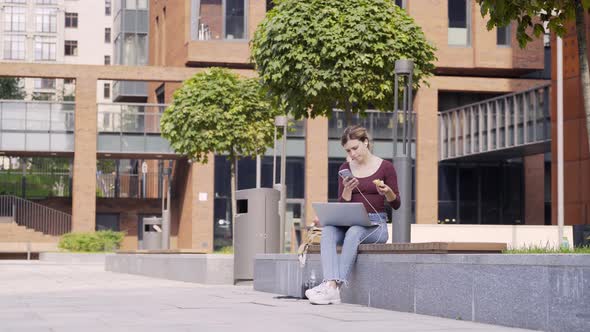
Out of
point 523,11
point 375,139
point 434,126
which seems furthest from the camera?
point 434,126

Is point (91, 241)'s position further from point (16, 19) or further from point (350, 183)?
point (16, 19)

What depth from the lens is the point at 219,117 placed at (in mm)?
26859

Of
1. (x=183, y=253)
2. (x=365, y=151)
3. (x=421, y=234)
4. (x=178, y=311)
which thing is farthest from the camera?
(x=421, y=234)

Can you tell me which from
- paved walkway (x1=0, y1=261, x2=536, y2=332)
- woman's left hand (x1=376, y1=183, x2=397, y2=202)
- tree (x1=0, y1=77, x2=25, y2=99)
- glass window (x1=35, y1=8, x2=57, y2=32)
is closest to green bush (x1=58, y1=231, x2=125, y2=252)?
tree (x1=0, y1=77, x2=25, y2=99)

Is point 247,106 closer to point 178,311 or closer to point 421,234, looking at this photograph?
point 421,234

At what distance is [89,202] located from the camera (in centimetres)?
4644

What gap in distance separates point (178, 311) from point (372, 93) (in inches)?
460

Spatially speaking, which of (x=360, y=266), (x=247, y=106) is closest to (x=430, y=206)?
(x=247, y=106)

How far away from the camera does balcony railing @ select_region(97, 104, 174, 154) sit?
45.3m

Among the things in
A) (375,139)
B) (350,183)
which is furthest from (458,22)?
(350,183)

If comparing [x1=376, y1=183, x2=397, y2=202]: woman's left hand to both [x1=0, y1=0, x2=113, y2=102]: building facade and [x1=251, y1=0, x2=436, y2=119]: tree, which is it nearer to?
[x1=251, y1=0, x2=436, y2=119]: tree

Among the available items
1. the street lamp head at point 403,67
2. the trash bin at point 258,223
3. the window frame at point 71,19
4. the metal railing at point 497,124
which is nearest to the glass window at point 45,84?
the window frame at point 71,19

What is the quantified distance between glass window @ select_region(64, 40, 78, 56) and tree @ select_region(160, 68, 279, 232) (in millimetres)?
80110

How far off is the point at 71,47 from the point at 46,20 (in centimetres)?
344
